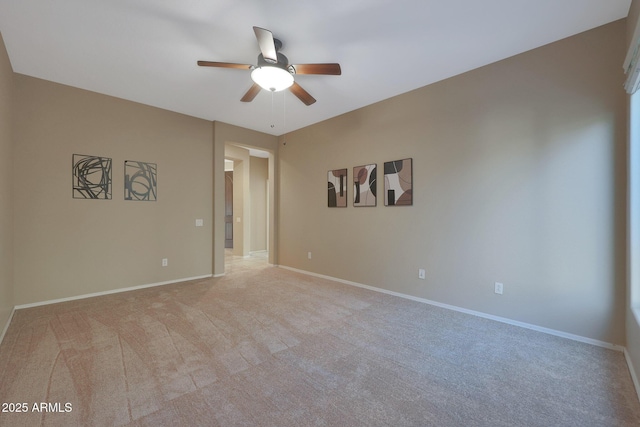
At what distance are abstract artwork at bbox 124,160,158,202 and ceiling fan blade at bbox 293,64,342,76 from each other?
2943mm

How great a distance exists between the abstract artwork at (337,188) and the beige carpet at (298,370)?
74.1 inches

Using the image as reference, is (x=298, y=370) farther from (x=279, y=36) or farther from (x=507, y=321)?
(x=279, y=36)

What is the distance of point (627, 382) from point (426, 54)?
312cm

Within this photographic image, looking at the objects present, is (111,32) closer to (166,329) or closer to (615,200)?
(166,329)

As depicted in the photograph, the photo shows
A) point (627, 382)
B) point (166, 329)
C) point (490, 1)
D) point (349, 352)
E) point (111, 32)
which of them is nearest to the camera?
point (627, 382)

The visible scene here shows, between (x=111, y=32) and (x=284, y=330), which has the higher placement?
(x=111, y=32)

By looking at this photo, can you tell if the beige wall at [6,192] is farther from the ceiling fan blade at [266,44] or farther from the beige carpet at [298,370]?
the ceiling fan blade at [266,44]

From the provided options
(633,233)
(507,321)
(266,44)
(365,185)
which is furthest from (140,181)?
(633,233)

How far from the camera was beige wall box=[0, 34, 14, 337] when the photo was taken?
248 centimetres

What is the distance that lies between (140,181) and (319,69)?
10.6ft

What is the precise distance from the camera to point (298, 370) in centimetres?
195

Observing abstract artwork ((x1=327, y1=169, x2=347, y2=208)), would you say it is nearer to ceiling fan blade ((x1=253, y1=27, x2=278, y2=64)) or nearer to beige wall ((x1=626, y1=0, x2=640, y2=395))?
ceiling fan blade ((x1=253, y1=27, x2=278, y2=64))

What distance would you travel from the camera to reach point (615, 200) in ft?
7.31

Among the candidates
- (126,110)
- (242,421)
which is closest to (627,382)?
(242,421)
